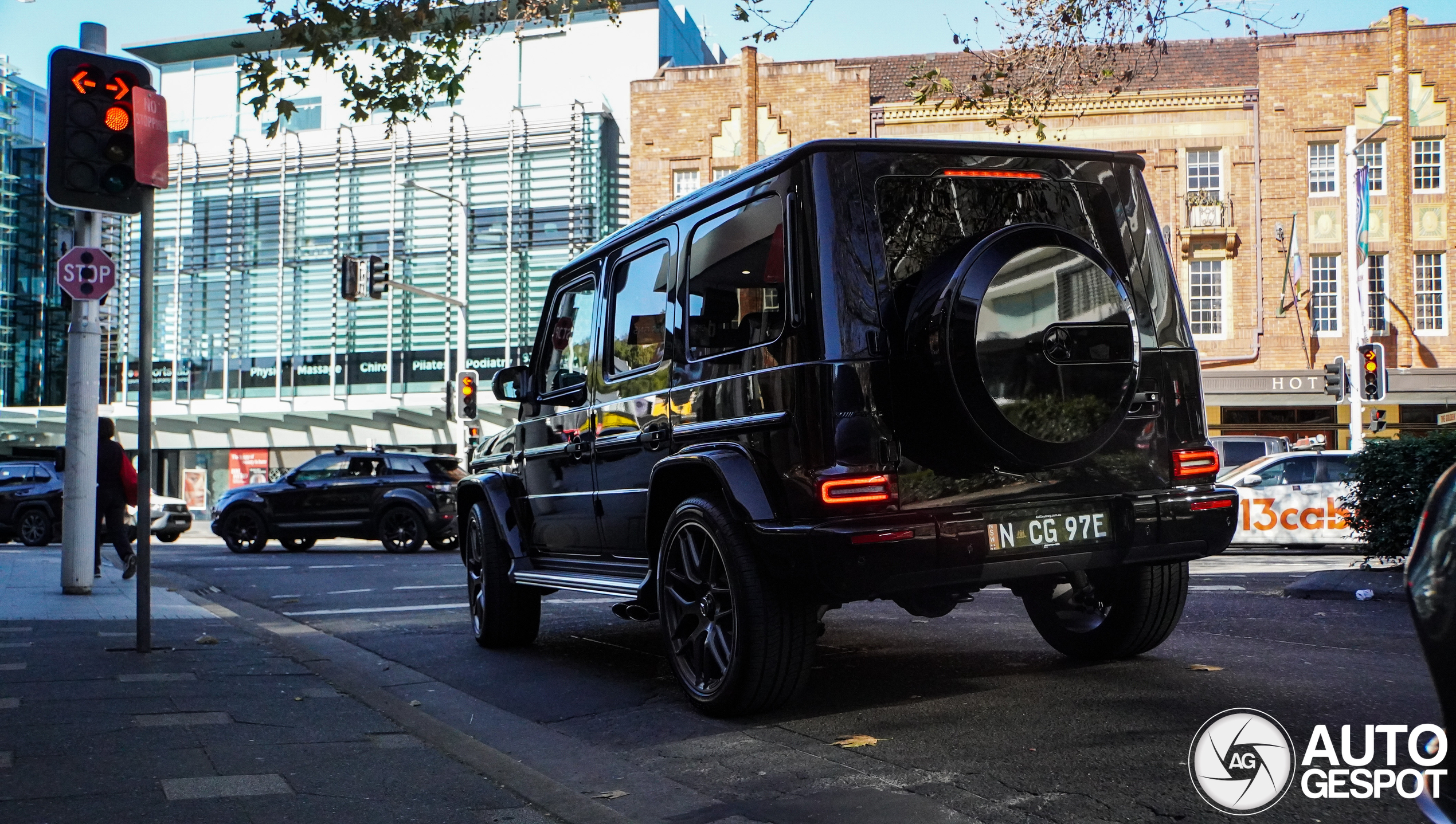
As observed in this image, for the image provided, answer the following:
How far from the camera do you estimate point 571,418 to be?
271 inches

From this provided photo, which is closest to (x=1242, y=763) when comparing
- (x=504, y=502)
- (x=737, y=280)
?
(x=737, y=280)

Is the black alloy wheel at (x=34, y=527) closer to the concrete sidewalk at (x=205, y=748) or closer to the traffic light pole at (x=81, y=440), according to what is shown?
the traffic light pole at (x=81, y=440)

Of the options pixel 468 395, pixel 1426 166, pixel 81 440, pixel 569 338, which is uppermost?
pixel 1426 166

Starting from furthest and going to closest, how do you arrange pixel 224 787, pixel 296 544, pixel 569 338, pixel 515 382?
pixel 296 544 → pixel 515 382 → pixel 569 338 → pixel 224 787

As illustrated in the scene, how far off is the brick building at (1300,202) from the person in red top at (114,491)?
20.0 meters

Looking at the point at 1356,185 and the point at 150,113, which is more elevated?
the point at 1356,185

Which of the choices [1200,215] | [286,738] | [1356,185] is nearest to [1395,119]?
[1356,185]

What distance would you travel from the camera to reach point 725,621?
5105mm

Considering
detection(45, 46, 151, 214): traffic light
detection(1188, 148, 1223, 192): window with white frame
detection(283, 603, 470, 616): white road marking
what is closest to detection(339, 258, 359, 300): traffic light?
detection(283, 603, 470, 616): white road marking

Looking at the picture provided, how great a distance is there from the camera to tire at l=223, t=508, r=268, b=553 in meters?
20.9

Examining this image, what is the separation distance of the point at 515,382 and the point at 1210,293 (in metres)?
27.2

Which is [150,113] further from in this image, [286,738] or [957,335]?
[957,335]

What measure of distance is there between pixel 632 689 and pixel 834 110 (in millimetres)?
28482

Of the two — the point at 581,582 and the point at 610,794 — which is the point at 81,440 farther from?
the point at 610,794
